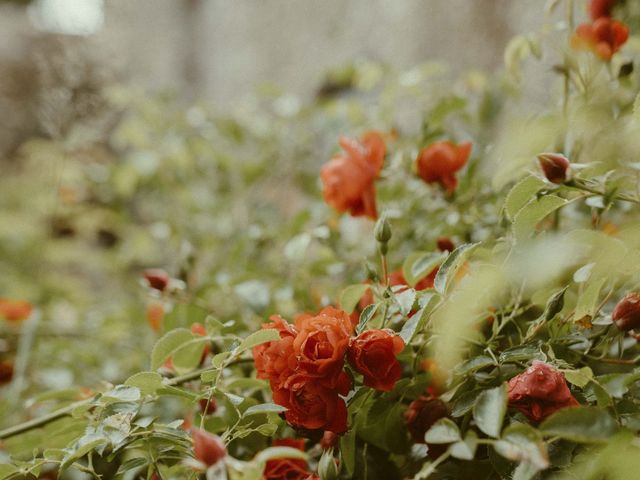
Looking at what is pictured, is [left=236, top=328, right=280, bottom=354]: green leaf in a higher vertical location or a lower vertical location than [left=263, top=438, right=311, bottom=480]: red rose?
higher

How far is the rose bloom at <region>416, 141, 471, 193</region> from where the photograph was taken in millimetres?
617

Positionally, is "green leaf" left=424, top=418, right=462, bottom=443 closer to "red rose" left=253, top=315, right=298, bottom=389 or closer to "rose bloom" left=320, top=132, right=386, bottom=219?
"red rose" left=253, top=315, right=298, bottom=389

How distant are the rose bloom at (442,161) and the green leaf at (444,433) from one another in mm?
332

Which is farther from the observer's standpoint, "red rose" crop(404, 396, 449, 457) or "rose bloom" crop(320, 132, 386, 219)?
"rose bloom" crop(320, 132, 386, 219)

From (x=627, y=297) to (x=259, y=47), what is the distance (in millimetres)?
1857

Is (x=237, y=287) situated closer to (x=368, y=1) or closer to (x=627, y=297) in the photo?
(x=627, y=297)

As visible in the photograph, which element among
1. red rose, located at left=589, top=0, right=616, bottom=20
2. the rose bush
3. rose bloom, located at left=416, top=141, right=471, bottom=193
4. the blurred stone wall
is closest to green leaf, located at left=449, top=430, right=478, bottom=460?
the rose bush

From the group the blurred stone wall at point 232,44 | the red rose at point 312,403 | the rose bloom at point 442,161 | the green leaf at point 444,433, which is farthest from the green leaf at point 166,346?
the blurred stone wall at point 232,44

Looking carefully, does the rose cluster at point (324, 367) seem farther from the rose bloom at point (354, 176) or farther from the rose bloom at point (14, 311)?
the rose bloom at point (14, 311)

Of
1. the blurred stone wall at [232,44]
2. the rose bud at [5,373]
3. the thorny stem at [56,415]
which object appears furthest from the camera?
the blurred stone wall at [232,44]

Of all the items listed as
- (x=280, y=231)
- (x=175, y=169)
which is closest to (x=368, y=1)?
(x=175, y=169)

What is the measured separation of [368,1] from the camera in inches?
60.8

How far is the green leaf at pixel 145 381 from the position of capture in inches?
16.0

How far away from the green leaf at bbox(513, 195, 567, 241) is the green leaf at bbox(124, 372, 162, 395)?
265 mm
